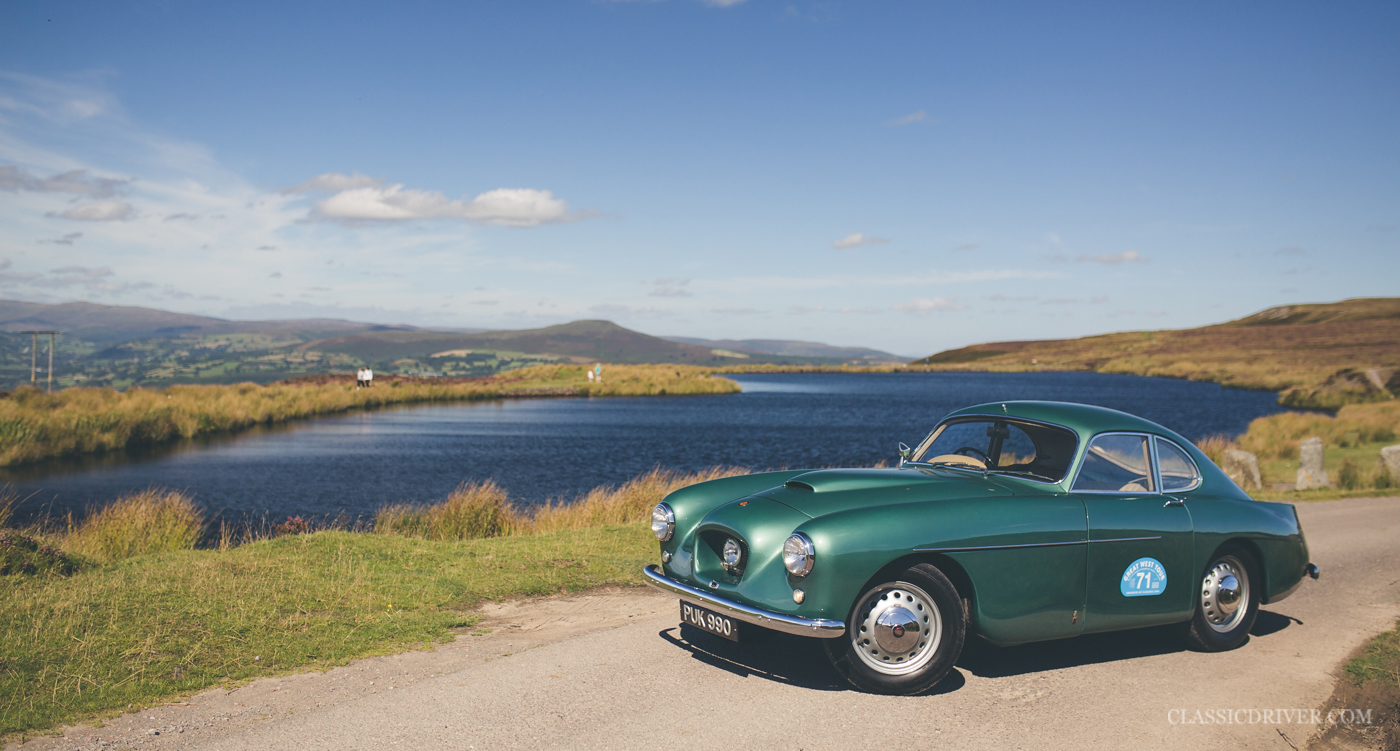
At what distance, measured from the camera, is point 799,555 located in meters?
4.96

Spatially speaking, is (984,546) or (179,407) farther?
(179,407)

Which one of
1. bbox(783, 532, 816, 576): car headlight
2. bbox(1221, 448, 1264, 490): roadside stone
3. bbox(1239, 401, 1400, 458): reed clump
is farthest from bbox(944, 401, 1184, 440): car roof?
bbox(1239, 401, 1400, 458): reed clump

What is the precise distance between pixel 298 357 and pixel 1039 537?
174 meters

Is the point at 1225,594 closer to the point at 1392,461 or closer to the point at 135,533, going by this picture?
the point at 135,533

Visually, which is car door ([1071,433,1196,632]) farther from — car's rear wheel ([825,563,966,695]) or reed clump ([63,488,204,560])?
reed clump ([63,488,204,560])

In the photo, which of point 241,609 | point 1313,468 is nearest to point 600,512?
point 241,609

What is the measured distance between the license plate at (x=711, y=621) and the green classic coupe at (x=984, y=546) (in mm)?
13

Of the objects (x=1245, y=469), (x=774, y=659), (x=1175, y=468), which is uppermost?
(x=1175, y=468)

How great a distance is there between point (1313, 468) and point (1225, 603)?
14.4 meters

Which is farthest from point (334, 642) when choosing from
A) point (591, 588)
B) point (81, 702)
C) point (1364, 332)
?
point (1364, 332)

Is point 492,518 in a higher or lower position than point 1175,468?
lower

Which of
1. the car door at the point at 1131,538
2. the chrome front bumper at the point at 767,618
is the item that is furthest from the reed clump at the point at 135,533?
the car door at the point at 1131,538

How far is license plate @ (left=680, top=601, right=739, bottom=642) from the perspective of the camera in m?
5.23

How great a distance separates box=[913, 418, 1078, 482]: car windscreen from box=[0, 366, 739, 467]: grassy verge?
29771 millimetres
